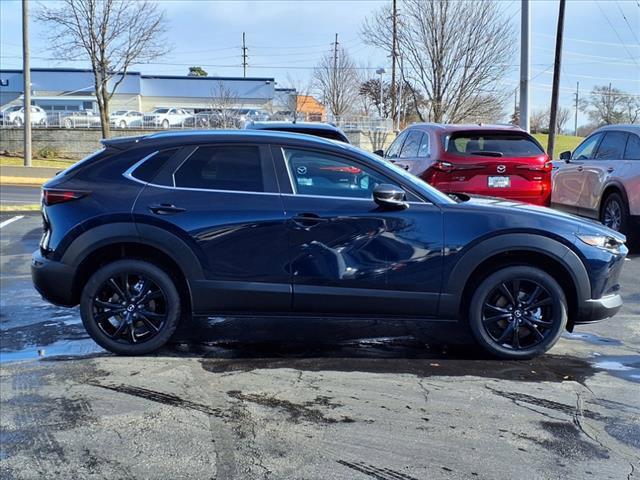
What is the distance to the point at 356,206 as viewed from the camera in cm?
474

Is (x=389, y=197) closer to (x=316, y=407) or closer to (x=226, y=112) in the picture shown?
(x=316, y=407)

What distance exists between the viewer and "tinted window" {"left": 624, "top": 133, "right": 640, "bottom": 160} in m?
8.93

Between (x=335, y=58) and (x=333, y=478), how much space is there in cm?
4313

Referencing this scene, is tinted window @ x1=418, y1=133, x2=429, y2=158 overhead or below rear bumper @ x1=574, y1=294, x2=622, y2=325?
overhead

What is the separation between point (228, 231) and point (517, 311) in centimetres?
229

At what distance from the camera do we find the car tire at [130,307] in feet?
15.8

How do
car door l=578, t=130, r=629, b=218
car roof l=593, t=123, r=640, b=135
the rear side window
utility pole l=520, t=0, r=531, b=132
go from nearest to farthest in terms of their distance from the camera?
the rear side window
car roof l=593, t=123, r=640, b=135
car door l=578, t=130, r=629, b=218
utility pole l=520, t=0, r=531, b=132

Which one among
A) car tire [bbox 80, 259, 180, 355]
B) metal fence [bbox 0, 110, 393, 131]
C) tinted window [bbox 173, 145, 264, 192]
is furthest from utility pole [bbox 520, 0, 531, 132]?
metal fence [bbox 0, 110, 393, 131]

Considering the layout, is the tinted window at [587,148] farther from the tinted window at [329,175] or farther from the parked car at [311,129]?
the tinted window at [329,175]

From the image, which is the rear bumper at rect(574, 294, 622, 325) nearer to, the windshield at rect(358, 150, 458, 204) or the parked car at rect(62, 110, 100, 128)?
the windshield at rect(358, 150, 458, 204)

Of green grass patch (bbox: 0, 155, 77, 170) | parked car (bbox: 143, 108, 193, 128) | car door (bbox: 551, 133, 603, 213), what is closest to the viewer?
car door (bbox: 551, 133, 603, 213)

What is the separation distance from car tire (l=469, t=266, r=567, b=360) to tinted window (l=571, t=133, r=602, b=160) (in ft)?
20.3

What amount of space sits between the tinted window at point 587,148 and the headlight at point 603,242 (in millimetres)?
5768

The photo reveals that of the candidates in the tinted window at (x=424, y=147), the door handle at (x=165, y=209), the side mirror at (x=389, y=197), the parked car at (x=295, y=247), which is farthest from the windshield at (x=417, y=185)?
the tinted window at (x=424, y=147)
